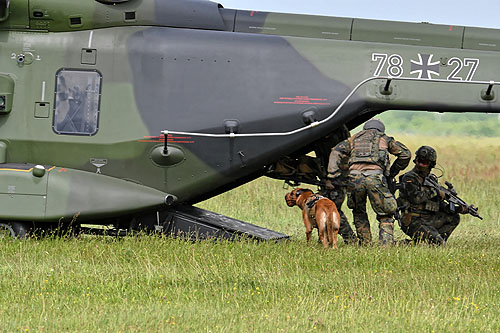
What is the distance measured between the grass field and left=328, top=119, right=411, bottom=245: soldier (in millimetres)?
630

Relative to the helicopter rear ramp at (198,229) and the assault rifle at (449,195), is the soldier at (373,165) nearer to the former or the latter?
the assault rifle at (449,195)

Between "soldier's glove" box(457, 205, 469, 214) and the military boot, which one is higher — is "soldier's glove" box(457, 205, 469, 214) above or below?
above

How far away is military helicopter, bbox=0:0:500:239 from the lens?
10031 millimetres

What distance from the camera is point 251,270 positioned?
850cm

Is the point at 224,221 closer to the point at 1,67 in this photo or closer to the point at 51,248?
the point at 51,248

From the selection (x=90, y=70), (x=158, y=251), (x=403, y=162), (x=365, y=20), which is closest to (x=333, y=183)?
(x=403, y=162)

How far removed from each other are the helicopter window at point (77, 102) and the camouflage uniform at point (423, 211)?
15.7 feet

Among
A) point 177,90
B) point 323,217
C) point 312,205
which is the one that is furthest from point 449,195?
point 177,90

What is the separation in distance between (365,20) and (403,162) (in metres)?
2.04

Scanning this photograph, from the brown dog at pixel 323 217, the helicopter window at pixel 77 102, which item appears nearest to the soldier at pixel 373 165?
the brown dog at pixel 323 217

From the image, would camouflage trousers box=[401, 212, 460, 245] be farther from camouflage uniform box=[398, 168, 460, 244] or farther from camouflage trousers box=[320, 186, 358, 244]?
camouflage trousers box=[320, 186, 358, 244]

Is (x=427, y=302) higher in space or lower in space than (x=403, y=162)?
lower

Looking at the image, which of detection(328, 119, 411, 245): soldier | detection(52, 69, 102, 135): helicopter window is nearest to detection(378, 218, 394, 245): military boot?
detection(328, 119, 411, 245): soldier

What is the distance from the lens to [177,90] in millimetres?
10141
